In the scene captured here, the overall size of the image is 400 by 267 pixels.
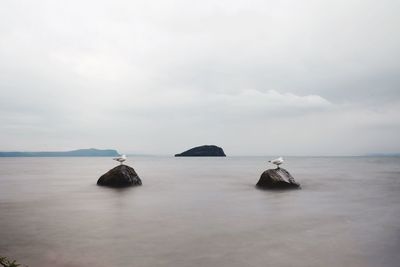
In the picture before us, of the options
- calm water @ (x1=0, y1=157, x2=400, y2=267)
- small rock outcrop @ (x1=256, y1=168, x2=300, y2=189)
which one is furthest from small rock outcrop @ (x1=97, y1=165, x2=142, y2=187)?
small rock outcrop @ (x1=256, y1=168, x2=300, y2=189)

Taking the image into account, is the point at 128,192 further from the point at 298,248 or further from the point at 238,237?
the point at 298,248

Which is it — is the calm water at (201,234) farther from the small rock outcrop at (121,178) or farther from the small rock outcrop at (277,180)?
the small rock outcrop at (121,178)

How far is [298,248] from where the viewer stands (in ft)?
25.7

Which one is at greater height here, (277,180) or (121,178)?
(121,178)

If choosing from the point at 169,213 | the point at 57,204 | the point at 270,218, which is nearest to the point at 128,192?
the point at 57,204

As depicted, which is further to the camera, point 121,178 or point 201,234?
point 121,178

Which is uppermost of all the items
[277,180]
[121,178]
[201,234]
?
[121,178]

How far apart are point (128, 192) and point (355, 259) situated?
14.7 meters

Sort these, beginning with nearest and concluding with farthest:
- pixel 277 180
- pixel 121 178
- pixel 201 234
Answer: pixel 201 234, pixel 277 180, pixel 121 178

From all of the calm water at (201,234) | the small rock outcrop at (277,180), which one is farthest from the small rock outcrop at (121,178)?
the small rock outcrop at (277,180)

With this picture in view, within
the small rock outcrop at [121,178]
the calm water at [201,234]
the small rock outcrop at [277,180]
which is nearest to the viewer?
the calm water at [201,234]

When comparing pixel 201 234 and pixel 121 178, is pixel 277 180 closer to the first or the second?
pixel 121 178

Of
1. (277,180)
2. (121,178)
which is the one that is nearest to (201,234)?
(277,180)

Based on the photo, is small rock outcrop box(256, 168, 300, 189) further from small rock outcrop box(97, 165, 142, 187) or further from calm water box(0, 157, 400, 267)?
small rock outcrop box(97, 165, 142, 187)
